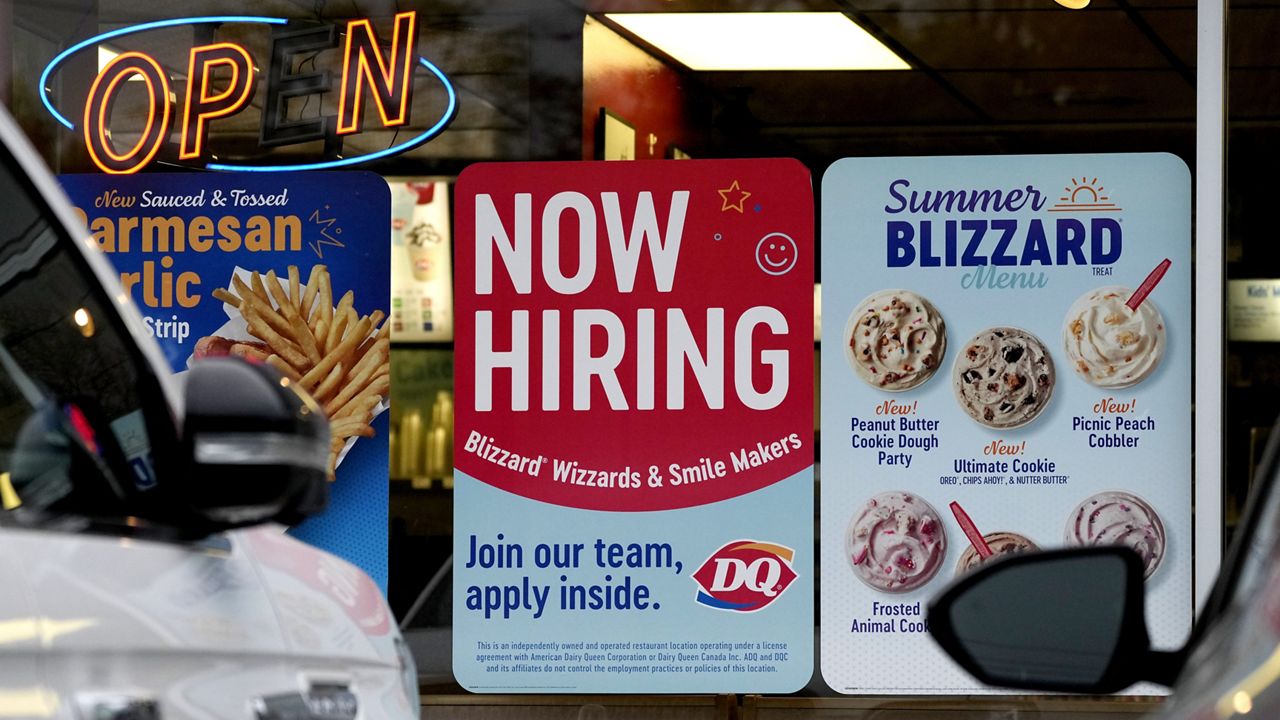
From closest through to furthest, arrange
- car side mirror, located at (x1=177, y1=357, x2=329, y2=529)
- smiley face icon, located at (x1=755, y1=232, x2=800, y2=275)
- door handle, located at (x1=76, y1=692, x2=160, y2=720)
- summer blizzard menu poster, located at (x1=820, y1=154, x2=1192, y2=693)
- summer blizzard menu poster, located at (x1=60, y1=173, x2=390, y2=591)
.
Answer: door handle, located at (x1=76, y1=692, x2=160, y2=720) → car side mirror, located at (x1=177, y1=357, x2=329, y2=529) → summer blizzard menu poster, located at (x1=820, y1=154, x2=1192, y2=693) → smiley face icon, located at (x1=755, y1=232, x2=800, y2=275) → summer blizzard menu poster, located at (x1=60, y1=173, x2=390, y2=591)

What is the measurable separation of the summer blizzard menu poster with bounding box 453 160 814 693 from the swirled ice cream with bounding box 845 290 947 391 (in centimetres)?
20

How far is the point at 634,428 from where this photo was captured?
19.9ft

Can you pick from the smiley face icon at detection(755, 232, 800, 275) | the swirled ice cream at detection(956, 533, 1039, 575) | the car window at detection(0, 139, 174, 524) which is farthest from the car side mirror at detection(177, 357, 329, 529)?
the swirled ice cream at detection(956, 533, 1039, 575)

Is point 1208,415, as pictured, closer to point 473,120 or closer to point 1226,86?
point 1226,86

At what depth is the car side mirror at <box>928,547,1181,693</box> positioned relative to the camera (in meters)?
2.19

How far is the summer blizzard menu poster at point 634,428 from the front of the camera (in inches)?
238

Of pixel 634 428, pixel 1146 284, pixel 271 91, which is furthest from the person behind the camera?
pixel 271 91

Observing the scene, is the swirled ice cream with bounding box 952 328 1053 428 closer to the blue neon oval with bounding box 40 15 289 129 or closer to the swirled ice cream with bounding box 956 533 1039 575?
the swirled ice cream with bounding box 956 533 1039 575

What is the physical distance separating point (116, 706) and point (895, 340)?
165 inches

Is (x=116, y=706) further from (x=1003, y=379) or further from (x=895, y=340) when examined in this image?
(x=1003, y=379)

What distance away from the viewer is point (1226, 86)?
5965mm

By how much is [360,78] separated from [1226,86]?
3.11 meters

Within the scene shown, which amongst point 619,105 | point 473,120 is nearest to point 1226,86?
point 619,105

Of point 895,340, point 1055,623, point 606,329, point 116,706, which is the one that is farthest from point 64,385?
point 895,340
